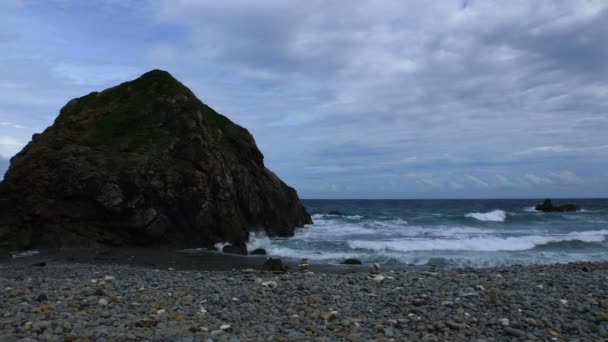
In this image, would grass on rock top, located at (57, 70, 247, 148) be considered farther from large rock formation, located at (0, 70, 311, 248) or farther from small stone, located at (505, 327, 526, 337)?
small stone, located at (505, 327, 526, 337)

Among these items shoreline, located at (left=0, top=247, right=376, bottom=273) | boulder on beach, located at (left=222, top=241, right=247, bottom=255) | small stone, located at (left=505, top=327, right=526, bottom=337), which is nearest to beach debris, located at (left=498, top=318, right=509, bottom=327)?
small stone, located at (left=505, top=327, right=526, bottom=337)

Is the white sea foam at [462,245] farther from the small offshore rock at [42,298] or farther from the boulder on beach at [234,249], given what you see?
the small offshore rock at [42,298]

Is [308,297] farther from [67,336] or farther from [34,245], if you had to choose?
[34,245]

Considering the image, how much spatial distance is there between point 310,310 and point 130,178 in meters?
A: 17.7

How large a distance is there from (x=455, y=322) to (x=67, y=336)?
6326 mm

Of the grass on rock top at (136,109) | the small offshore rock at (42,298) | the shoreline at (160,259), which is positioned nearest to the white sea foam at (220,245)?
the shoreline at (160,259)

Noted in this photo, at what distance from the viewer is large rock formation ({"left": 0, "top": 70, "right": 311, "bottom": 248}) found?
22.6m

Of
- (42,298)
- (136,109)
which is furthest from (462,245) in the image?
(42,298)

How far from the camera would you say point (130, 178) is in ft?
77.2

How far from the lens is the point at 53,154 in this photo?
2400 cm

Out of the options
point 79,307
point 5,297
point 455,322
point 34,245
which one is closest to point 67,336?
point 79,307

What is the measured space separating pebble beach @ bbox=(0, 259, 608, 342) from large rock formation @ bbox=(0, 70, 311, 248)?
38.9 feet

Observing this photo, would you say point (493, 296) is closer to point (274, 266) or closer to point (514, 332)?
point (514, 332)

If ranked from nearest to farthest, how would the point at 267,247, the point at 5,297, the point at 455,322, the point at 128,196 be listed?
1. the point at 455,322
2. the point at 5,297
3. the point at 128,196
4. the point at 267,247
